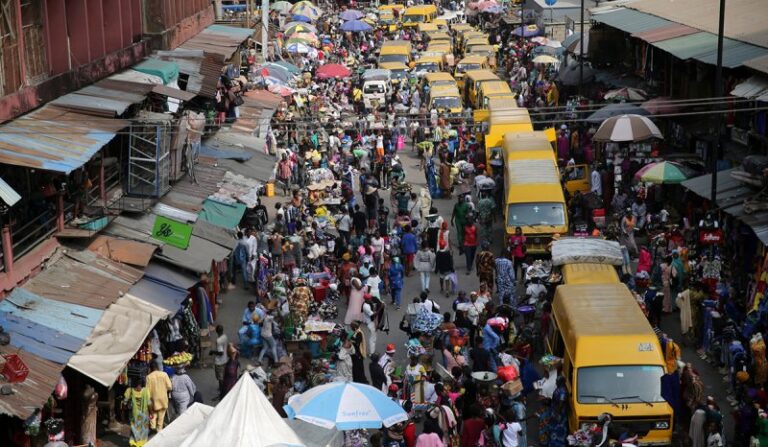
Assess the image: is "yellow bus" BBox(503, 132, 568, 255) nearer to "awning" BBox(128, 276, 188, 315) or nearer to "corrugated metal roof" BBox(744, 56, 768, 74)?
"corrugated metal roof" BBox(744, 56, 768, 74)

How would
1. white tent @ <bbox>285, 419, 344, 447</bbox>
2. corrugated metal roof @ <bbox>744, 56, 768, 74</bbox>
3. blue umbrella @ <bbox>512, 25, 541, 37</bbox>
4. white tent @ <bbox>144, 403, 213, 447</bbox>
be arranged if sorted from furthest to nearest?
blue umbrella @ <bbox>512, 25, 541, 37</bbox> → corrugated metal roof @ <bbox>744, 56, 768, 74</bbox> → white tent @ <bbox>285, 419, 344, 447</bbox> → white tent @ <bbox>144, 403, 213, 447</bbox>

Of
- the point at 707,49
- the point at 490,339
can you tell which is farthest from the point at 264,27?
the point at 490,339

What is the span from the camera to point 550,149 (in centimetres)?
2980

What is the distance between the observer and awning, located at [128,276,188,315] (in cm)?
1978

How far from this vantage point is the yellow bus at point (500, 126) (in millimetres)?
34344

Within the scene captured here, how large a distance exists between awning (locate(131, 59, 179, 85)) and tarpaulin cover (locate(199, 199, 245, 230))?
315cm

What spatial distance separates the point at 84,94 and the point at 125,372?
622 centimetres

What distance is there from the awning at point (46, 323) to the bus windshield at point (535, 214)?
1080 centimetres

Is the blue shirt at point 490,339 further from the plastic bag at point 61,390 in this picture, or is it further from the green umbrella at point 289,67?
the green umbrella at point 289,67

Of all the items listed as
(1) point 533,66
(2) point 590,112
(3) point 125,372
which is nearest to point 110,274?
(3) point 125,372

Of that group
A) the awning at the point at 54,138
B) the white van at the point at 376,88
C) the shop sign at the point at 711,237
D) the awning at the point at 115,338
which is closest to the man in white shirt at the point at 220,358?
the awning at the point at 115,338

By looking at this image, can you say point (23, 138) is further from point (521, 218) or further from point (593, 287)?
point (521, 218)

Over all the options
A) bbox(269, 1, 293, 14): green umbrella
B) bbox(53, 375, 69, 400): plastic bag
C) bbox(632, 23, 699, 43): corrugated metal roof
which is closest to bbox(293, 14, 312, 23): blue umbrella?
bbox(269, 1, 293, 14): green umbrella

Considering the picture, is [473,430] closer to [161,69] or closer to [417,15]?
[161,69]
